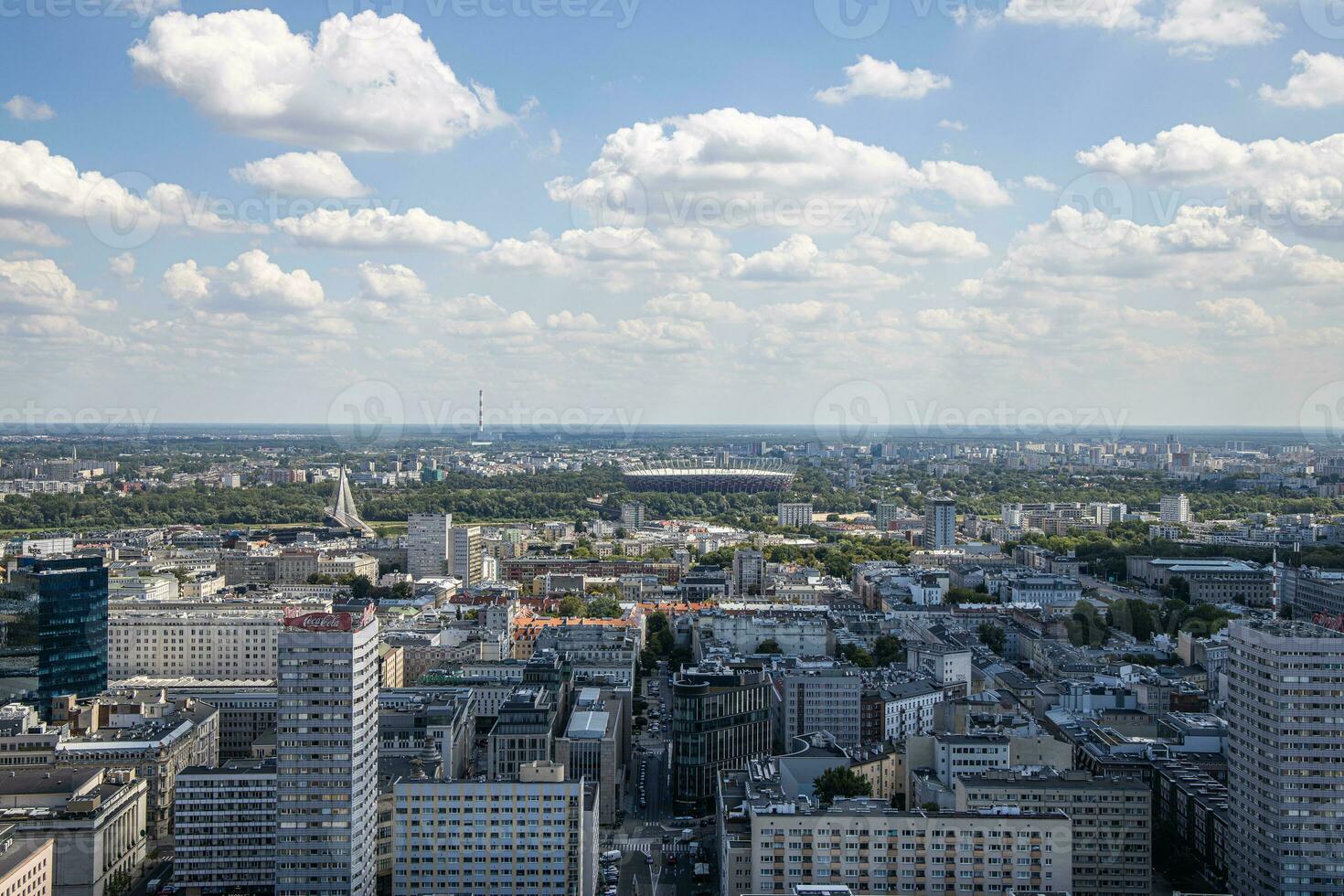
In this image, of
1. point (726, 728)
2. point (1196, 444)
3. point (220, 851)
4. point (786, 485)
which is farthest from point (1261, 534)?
Result: point (1196, 444)

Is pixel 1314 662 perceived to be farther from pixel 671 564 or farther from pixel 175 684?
pixel 671 564

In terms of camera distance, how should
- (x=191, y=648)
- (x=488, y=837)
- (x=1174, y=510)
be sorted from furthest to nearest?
(x=1174, y=510), (x=191, y=648), (x=488, y=837)

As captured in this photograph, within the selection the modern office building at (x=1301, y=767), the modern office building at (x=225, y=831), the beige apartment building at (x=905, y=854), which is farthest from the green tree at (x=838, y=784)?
the modern office building at (x=225, y=831)

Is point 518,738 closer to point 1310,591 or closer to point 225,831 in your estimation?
point 225,831

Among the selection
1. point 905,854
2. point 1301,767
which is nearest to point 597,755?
point 905,854

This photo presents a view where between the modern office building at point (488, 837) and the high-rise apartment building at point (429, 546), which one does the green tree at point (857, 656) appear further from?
the high-rise apartment building at point (429, 546)

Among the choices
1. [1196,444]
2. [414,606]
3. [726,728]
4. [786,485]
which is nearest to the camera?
[726,728]
